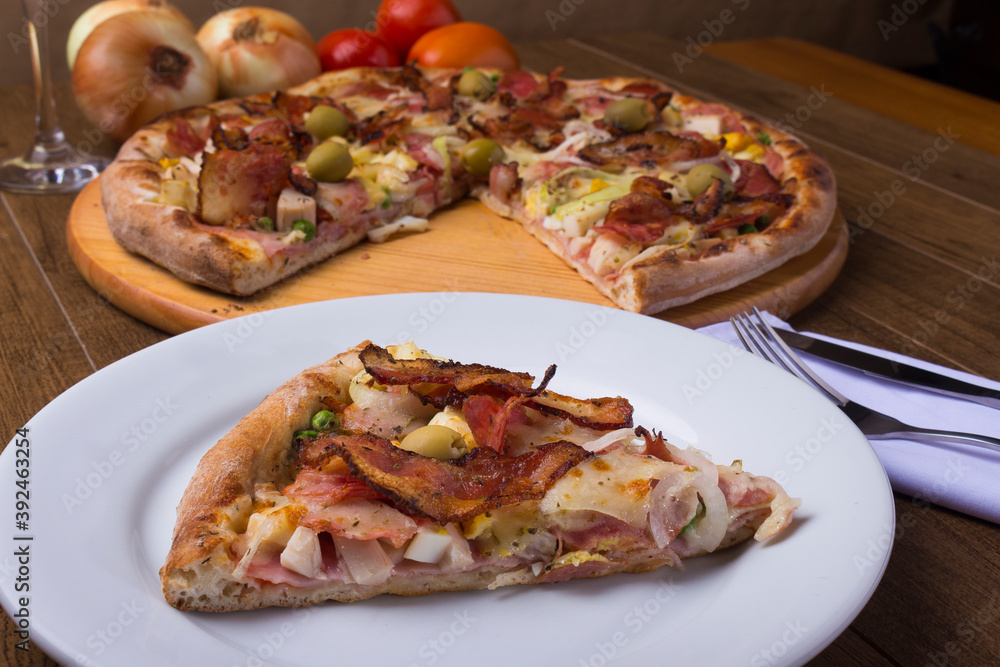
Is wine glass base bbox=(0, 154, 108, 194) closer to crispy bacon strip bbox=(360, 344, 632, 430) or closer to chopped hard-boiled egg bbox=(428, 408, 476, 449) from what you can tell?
crispy bacon strip bbox=(360, 344, 632, 430)

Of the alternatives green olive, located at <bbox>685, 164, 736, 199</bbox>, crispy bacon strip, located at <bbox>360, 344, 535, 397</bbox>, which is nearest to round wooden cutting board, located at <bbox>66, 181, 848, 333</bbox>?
green olive, located at <bbox>685, 164, 736, 199</bbox>

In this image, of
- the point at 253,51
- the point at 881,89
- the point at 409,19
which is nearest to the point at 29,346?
the point at 253,51

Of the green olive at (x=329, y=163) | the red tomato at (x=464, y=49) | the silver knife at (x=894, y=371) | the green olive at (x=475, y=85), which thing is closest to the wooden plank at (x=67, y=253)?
the green olive at (x=329, y=163)

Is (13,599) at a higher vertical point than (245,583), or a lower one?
higher

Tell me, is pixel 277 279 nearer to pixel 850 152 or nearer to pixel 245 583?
pixel 245 583

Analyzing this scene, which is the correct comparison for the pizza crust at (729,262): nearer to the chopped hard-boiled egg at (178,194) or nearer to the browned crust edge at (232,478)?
the browned crust edge at (232,478)

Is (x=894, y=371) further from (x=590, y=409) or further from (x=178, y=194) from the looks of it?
(x=178, y=194)

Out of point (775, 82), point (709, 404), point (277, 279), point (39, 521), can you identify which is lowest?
point (775, 82)

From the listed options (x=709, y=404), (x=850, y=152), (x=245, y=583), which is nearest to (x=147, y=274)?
(x=245, y=583)
